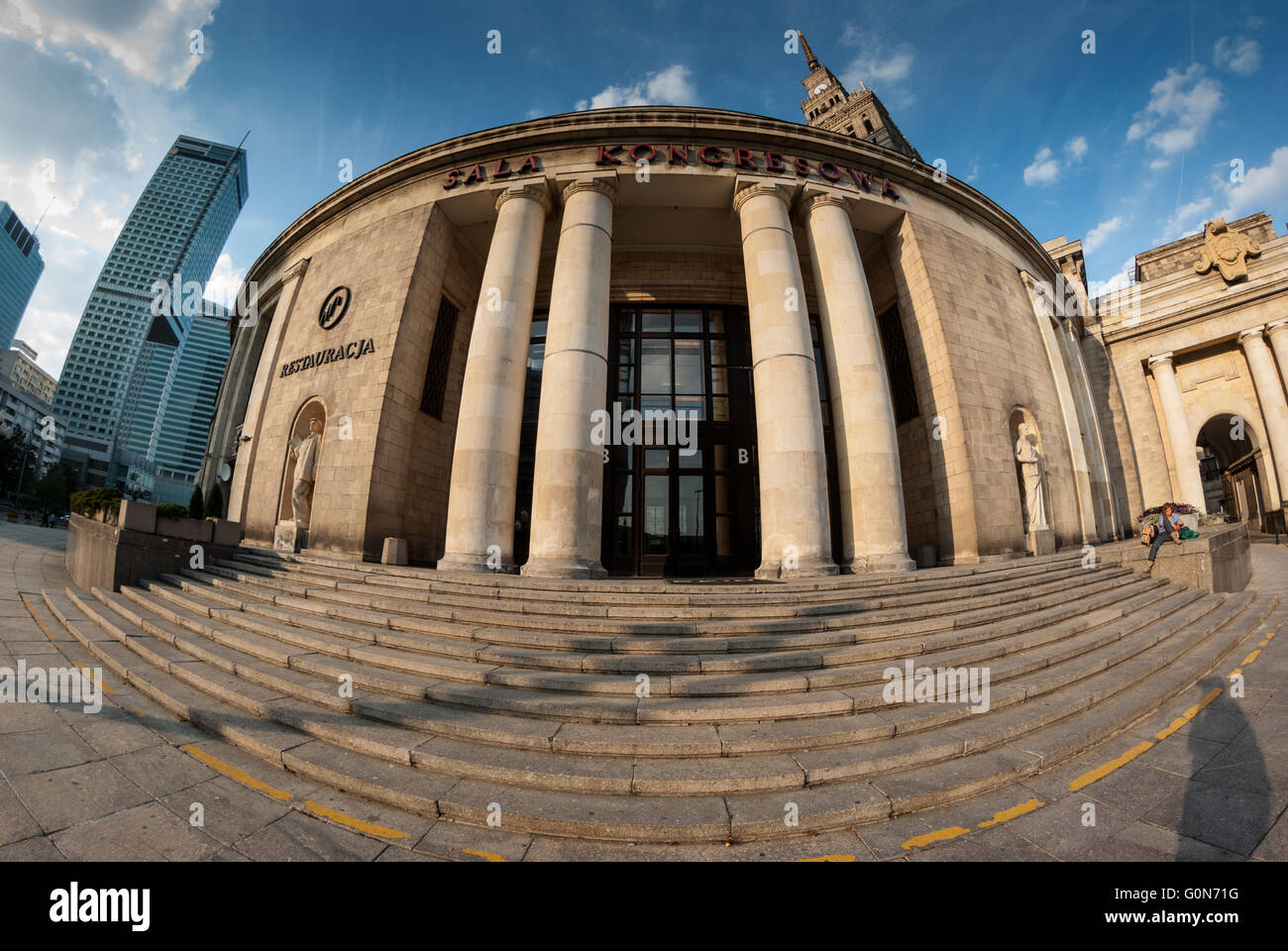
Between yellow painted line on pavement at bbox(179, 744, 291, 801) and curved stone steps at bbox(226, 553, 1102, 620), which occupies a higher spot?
curved stone steps at bbox(226, 553, 1102, 620)

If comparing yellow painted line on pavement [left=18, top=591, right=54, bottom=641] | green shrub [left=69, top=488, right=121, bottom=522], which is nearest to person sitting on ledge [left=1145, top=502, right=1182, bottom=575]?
yellow painted line on pavement [left=18, top=591, right=54, bottom=641]

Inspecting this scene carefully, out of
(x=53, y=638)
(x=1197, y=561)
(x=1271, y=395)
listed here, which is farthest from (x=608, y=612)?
(x=1271, y=395)


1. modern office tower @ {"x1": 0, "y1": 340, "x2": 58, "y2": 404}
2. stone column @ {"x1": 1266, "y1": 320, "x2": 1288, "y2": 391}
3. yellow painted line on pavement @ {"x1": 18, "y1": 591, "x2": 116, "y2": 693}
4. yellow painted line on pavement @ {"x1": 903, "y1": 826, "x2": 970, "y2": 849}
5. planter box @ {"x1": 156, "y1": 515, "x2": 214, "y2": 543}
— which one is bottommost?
yellow painted line on pavement @ {"x1": 903, "y1": 826, "x2": 970, "y2": 849}

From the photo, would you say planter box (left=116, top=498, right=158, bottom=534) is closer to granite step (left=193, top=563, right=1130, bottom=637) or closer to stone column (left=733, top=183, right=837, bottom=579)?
granite step (left=193, top=563, right=1130, bottom=637)

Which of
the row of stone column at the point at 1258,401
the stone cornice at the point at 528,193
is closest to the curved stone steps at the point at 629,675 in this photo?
the stone cornice at the point at 528,193

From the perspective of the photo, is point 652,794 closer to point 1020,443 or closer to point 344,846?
point 344,846

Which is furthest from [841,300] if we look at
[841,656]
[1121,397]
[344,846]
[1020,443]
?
[1121,397]

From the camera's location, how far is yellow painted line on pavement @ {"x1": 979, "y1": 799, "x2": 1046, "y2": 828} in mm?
3215

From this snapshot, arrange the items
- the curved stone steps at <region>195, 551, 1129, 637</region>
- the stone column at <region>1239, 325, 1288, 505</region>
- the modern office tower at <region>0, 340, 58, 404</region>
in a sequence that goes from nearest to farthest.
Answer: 1. the curved stone steps at <region>195, 551, 1129, 637</region>
2. the stone column at <region>1239, 325, 1288, 505</region>
3. the modern office tower at <region>0, 340, 58, 404</region>

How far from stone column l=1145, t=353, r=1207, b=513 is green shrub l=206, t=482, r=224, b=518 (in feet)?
136

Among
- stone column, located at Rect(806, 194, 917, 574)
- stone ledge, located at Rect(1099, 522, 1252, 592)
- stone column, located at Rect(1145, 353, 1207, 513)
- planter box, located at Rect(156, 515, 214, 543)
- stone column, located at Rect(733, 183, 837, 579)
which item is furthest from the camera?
stone column, located at Rect(1145, 353, 1207, 513)

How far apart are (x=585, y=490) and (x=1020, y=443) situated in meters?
13.2

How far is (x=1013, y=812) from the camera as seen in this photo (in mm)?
3301
